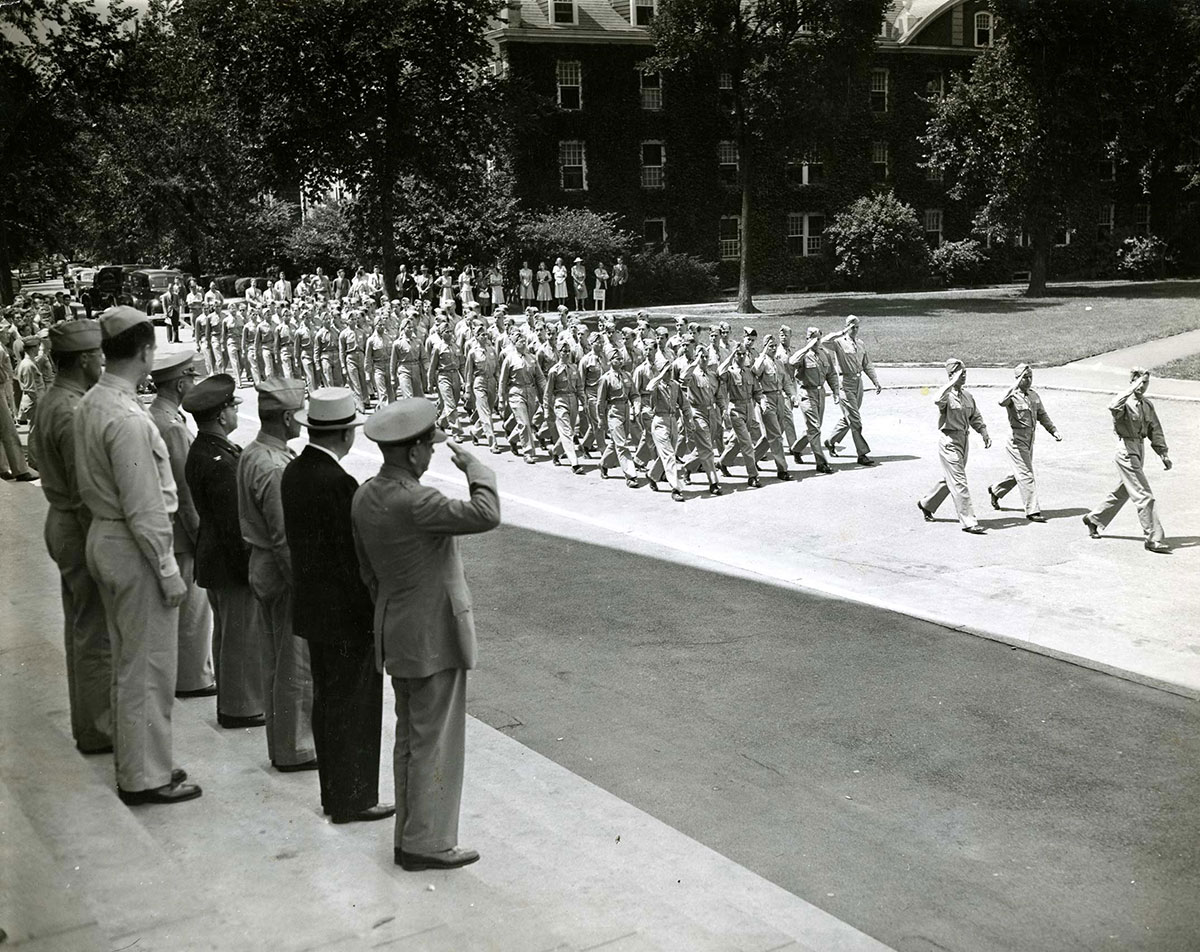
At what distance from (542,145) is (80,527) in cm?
4535

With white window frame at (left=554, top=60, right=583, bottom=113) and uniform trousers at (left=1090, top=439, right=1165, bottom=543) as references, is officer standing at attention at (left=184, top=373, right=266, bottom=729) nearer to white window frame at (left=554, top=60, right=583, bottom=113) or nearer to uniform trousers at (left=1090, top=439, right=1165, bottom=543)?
uniform trousers at (left=1090, top=439, right=1165, bottom=543)

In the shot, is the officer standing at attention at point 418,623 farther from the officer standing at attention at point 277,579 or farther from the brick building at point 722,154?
the brick building at point 722,154

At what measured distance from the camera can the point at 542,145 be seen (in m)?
50.2

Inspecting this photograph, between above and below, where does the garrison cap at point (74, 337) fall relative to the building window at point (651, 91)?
below

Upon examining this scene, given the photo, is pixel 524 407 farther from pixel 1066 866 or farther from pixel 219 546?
pixel 1066 866

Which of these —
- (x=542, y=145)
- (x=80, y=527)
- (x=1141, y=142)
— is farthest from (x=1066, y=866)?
(x=542, y=145)

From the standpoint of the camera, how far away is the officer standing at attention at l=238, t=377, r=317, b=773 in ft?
22.4

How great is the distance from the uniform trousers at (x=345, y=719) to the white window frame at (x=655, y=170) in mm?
47990

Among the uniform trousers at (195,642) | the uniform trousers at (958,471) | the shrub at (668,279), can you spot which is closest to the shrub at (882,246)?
the shrub at (668,279)

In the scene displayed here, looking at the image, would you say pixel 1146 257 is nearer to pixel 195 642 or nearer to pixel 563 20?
pixel 563 20

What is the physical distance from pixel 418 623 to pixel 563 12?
4806 centimetres

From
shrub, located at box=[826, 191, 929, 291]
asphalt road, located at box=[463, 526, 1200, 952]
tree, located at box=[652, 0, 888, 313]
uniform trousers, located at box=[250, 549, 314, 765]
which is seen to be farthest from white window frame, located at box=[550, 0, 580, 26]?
uniform trousers, located at box=[250, 549, 314, 765]

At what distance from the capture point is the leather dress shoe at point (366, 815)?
627 cm

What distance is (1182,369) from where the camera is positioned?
25.8 m
